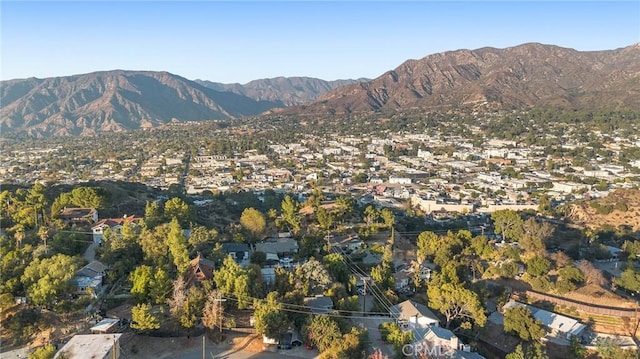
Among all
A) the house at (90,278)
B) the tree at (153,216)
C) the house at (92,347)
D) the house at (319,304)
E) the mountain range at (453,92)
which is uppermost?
the mountain range at (453,92)

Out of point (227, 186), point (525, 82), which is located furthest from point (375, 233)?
point (525, 82)

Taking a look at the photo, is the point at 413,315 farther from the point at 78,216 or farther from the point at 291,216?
the point at 78,216

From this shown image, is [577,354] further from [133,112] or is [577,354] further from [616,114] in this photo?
[133,112]

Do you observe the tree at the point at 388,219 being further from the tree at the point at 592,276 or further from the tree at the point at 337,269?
the tree at the point at 592,276

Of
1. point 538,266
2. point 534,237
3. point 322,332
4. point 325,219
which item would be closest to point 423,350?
point 322,332

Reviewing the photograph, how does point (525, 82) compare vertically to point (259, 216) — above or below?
above

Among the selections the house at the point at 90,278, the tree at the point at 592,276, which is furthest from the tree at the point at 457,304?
the house at the point at 90,278
